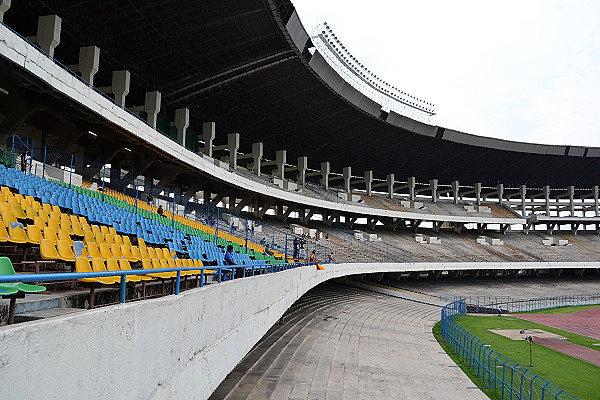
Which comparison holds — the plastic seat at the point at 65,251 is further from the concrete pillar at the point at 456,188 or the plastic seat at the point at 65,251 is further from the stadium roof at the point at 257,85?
the concrete pillar at the point at 456,188

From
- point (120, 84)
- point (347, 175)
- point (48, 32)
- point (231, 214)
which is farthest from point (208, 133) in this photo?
point (347, 175)

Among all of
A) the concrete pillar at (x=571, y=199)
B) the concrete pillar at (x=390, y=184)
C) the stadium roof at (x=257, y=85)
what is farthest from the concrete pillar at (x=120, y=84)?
the concrete pillar at (x=571, y=199)

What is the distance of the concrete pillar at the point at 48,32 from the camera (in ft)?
64.0

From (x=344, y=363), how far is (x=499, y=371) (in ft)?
20.4

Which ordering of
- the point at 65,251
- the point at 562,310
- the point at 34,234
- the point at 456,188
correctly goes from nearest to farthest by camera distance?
the point at 65,251 < the point at 34,234 < the point at 562,310 < the point at 456,188

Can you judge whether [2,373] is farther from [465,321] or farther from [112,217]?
[465,321]

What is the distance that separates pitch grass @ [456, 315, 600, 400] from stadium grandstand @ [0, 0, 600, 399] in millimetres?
3533

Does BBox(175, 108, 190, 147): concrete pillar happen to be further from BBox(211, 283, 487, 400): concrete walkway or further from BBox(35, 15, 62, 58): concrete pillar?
BBox(211, 283, 487, 400): concrete walkway

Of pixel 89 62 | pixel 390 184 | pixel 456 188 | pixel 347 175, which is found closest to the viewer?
pixel 89 62

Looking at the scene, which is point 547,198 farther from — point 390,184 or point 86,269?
point 86,269

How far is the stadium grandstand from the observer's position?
4.51 meters

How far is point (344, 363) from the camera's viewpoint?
53.0ft

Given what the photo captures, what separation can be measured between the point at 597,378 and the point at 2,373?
21.4m

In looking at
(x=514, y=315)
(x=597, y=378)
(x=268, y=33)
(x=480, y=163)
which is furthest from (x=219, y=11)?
(x=480, y=163)
